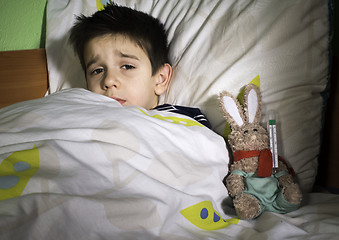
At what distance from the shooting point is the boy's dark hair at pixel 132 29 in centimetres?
93

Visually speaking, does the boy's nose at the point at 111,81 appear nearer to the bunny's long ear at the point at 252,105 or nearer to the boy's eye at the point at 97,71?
the boy's eye at the point at 97,71

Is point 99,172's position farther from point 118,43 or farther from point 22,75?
point 22,75

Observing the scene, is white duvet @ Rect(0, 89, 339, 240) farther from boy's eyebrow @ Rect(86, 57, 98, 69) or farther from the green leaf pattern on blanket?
boy's eyebrow @ Rect(86, 57, 98, 69)

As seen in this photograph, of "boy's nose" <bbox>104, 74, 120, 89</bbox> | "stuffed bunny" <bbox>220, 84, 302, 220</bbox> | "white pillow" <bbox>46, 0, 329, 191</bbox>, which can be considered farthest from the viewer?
"boy's nose" <bbox>104, 74, 120, 89</bbox>

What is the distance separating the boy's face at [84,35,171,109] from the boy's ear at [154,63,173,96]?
33mm

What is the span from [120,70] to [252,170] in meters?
0.55

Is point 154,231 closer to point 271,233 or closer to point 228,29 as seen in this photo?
point 271,233

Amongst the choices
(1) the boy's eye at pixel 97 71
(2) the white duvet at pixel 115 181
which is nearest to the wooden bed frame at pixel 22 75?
(1) the boy's eye at pixel 97 71

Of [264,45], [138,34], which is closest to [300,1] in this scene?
[264,45]

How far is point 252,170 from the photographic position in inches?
24.2

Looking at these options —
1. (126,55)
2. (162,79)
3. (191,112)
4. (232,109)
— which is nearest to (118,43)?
(126,55)

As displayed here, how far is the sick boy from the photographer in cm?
87

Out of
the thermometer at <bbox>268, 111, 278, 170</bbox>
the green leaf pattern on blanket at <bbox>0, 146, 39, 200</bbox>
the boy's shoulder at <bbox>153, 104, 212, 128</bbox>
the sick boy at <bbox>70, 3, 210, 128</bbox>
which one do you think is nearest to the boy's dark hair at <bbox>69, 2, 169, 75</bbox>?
the sick boy at <bbox>70, 3, 210, 128</bbox>

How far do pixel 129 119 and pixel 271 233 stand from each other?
36 centimetres
